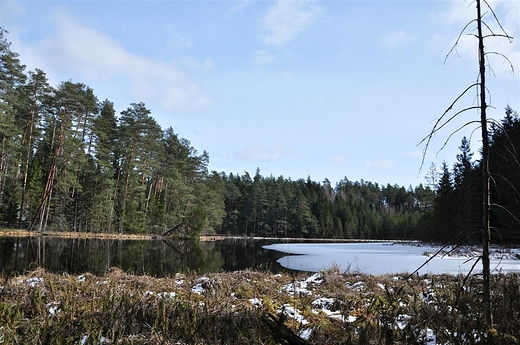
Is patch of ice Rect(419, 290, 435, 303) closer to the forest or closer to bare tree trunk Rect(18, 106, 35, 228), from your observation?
the forest

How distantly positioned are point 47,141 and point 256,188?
1851 inches

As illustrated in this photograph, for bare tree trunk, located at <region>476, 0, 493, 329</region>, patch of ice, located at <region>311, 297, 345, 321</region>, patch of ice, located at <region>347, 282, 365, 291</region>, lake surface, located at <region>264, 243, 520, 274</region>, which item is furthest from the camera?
lake surface, located at <region>264, 243, 520, 274</region>

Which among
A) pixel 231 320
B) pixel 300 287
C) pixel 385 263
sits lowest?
pixel 385 263

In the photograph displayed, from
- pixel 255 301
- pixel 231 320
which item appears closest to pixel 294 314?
pixel 255 301

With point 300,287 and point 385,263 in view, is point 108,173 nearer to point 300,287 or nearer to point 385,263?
point 385,263

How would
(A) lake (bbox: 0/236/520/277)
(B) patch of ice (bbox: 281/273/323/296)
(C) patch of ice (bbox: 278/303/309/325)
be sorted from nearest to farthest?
1. (C) patch of ice (bbox: 278/303/309/325)
2. (B) patch of ice (bbox: 281/273/323/296)
3. (A) lake (bbox: 0/236/520/277)

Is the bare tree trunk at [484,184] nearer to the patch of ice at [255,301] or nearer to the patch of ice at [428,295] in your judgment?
the patch of ice at [428,295]

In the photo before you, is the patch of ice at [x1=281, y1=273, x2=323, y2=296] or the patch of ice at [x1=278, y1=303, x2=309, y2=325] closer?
the patch of ice at [x1=278, y1=303, x2=309, y2=325]

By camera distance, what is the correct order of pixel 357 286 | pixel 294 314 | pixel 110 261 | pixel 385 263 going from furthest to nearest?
pixel 385 263 < pixel 110 261 < pixel 357 286 < pixel 294 314

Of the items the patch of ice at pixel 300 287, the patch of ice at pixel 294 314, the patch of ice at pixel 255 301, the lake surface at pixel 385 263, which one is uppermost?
the patch of ice at pixel 294 314

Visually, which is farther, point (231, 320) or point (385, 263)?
point (385, 263)

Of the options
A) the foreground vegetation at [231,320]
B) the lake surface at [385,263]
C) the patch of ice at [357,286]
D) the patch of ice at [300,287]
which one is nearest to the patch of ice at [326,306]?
the foreground vegetation at [231,320]

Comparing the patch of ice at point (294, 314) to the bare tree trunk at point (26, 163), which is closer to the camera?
Answer: the patch of ice at point (294, 314)

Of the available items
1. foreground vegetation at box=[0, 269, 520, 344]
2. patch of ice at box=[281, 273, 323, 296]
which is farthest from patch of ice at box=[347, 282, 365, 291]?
foreground vegetation at box=[0, 269, 520, 344]
